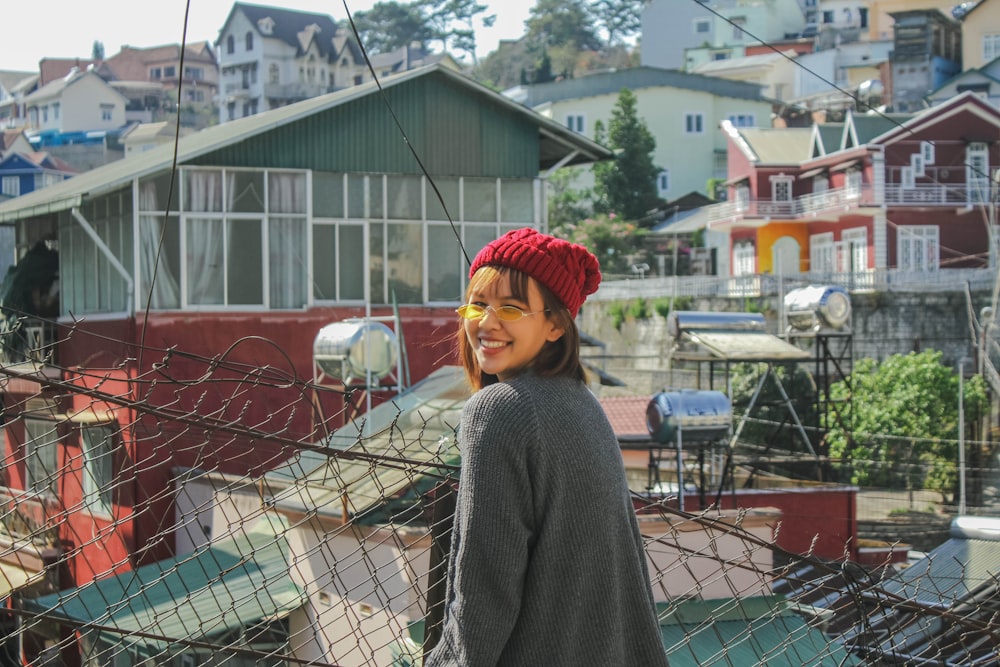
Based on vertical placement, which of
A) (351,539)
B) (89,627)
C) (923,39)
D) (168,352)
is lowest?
(351,539)

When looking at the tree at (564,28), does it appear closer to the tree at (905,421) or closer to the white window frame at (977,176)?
the white window frame at (977,176)

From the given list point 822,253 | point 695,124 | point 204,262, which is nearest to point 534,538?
Result: point 204,262

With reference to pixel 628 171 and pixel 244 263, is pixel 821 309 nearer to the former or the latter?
pixel 244 263

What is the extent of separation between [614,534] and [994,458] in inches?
814

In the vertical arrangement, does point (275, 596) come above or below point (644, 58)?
below

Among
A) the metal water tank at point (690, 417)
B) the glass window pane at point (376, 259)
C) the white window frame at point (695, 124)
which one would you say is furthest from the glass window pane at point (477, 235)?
the white window frame at point (695, 124)

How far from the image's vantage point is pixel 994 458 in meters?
20.7

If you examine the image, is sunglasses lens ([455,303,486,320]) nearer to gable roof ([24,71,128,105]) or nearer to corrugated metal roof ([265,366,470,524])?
corrugated metal roof ([265,366,470,524])

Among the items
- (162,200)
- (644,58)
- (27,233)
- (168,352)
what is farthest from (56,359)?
(644,58)

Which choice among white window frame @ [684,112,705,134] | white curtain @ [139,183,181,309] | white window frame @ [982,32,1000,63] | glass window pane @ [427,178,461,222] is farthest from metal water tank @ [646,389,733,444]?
white window frame @ [982,32,1000,63]

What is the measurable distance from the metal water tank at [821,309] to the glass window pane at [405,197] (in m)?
5.80

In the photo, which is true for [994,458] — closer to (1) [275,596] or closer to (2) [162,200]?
(2) [162,200]

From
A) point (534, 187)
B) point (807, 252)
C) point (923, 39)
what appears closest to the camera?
point (534, 187)

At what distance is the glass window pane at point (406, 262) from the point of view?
52.2ft
